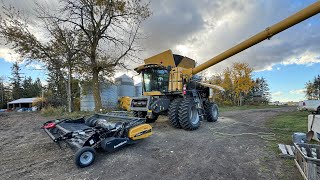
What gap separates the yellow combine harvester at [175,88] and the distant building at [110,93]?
11116 millimetres

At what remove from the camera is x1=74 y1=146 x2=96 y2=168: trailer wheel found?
3644 mm

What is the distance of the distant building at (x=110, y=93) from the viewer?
18.9 meters

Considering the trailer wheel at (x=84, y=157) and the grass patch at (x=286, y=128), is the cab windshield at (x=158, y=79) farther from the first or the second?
the trailer wheel at (x=84, y=157)

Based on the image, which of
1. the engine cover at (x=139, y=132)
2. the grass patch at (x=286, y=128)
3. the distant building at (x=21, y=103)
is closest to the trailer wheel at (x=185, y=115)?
the engine cover at (x=139, y=132)

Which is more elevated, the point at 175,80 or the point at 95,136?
the point at 175,80

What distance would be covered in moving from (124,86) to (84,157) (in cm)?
1976

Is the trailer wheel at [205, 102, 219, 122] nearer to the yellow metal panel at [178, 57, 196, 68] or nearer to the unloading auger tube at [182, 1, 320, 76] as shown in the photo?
the yellow metal panel at [178, 57, 196, 68]

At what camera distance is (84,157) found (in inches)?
150

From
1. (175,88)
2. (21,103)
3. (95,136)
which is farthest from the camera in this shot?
(21,103)

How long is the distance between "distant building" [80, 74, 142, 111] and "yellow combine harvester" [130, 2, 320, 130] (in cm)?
1112

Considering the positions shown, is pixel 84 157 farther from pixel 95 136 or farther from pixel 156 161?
pixel 156 161

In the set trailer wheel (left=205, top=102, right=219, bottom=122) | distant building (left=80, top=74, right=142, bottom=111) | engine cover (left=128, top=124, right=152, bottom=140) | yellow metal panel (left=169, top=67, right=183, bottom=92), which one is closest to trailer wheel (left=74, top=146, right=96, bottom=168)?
engine cover (left=128, top=124, right=152, bottom=140)

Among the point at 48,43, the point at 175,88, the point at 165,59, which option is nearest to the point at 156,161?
the point at 175,88

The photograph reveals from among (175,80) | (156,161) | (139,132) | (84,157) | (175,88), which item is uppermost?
(175,80)
